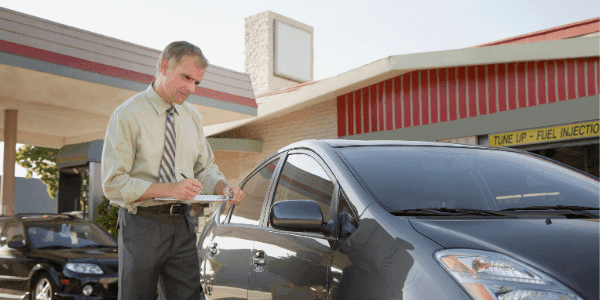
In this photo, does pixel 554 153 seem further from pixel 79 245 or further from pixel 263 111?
pixel 79 245

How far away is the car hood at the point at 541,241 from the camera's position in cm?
190

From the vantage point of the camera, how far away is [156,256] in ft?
9.45

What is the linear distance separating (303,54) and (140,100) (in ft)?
101

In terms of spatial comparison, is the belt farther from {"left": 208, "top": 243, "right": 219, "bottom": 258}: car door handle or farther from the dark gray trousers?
{"left": 208, "top": 243, "right": 219, "bottom": 258}: car door handle

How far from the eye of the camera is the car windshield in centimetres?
860

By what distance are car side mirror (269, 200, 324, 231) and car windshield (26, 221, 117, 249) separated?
22.3 feet

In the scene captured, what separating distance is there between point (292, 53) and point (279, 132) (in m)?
16.0

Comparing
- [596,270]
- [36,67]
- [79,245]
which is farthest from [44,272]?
[596,270]

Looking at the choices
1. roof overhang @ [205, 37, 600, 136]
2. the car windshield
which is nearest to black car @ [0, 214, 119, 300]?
the car windshield

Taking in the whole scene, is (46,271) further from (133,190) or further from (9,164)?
(9,164)

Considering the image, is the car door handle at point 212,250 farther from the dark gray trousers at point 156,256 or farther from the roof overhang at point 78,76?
the roof overhang at point 78,76

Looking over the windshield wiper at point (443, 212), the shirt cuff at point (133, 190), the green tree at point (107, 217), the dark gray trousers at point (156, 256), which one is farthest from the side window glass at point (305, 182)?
the green tree at point (107, 217)

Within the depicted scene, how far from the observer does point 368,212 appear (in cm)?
244

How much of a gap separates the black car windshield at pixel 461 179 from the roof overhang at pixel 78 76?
8.79 m
